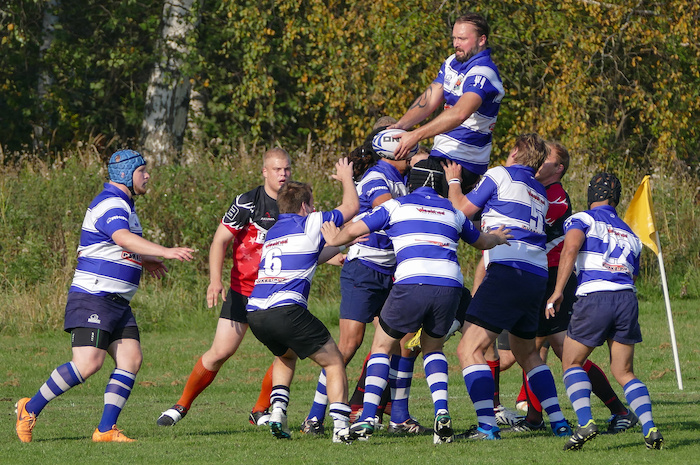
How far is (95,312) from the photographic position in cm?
726

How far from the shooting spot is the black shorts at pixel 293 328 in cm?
697

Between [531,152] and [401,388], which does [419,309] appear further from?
[531,152]

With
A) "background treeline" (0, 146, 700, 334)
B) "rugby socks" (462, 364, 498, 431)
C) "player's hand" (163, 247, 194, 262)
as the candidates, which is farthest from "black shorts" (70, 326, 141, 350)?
"background treeline" (0, 146, 700, 334)

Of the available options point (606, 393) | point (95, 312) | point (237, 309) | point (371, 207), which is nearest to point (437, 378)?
point (371, 207)

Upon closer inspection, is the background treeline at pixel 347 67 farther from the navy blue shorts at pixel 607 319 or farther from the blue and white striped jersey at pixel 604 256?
the navy blue shorts at pixel 607 319

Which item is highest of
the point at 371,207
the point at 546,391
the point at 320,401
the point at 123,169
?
the point at 123,169

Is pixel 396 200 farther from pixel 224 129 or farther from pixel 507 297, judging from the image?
pixel 224 129

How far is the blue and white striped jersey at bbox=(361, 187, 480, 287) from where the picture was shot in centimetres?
682

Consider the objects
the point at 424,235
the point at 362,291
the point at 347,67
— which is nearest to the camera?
the point at 424,235

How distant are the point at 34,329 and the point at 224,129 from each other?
33.9 feet

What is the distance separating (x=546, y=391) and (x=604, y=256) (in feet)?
3.61

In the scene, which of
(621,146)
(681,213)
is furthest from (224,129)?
(681,213)

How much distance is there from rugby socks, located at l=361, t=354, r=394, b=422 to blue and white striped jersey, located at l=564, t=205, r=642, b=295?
4.70 ft

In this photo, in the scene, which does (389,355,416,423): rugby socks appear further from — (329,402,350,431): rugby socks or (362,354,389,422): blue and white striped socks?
(329,402,350,431): rugby socks
